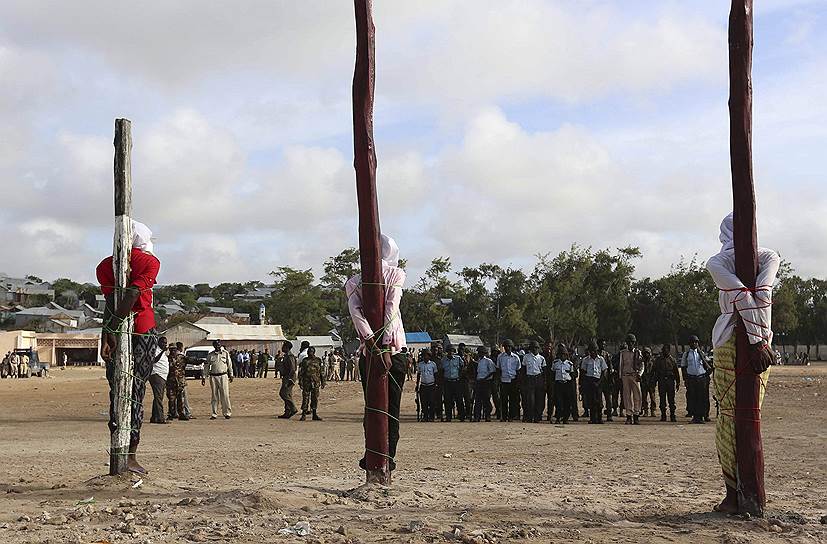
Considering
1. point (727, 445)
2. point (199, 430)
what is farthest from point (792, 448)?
point (199, 430)

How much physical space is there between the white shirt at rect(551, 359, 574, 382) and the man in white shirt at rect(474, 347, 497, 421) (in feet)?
4.85

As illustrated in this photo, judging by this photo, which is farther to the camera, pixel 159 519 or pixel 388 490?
pixel 388 490

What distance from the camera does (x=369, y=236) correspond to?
824 centimetres

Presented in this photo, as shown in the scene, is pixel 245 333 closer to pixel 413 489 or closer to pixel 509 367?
pixel 509 367

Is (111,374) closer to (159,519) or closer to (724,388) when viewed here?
(159,519)

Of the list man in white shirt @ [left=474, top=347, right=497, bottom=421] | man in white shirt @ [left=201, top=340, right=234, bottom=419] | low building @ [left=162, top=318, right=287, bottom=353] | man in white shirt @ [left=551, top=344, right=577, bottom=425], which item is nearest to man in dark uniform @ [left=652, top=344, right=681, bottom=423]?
man in white shirt @ [left=551, top=344, right=577, bottom=425]

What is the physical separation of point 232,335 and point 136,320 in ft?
197

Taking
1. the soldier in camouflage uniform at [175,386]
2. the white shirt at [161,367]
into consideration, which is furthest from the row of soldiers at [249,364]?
the white shirt at [161,367]

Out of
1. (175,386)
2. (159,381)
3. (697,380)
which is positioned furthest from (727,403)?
(175,386)

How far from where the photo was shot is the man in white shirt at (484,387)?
2058 cm

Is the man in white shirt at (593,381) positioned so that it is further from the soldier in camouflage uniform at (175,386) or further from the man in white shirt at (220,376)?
the soldier in camouflage uniform at (175,386)

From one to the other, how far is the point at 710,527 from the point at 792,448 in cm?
728

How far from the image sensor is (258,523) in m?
6.53

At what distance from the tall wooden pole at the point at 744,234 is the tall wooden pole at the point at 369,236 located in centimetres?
305
